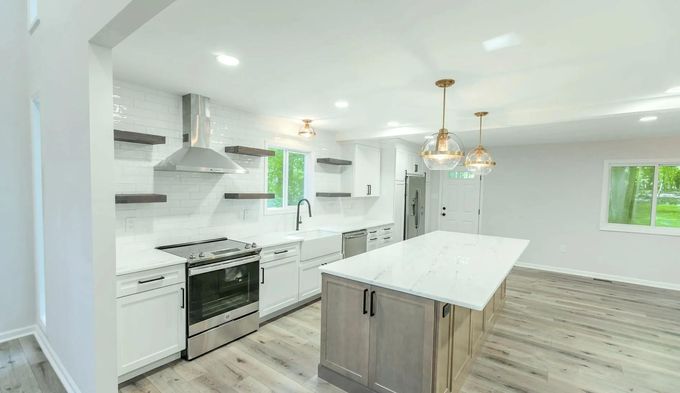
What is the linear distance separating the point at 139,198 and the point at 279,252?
1.48 metres

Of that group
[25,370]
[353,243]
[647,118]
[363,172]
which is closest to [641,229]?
[647,118]

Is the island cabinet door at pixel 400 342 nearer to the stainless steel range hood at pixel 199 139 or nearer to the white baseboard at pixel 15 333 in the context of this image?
the stainless steel range hood at pixel 199 139

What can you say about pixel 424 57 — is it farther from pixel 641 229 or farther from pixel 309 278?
pixel 641 229

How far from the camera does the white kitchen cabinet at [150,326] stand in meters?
2.33

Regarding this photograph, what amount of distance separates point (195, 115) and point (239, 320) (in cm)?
216

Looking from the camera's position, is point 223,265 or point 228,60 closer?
point 228,60

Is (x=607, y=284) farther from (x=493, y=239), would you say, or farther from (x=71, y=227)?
(x=71, y=227)

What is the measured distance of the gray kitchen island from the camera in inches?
78.4

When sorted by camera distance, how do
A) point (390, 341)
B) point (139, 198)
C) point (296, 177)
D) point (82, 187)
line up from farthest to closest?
point (296, 177)
point (139, 198)
point (390, 341)
point (82, 187)

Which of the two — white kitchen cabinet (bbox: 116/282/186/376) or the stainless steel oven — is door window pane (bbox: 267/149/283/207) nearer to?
the stainless steel oven

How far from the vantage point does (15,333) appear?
10.1 ft

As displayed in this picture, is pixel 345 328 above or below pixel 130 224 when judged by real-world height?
below

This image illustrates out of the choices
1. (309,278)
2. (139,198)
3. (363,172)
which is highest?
(363,172)

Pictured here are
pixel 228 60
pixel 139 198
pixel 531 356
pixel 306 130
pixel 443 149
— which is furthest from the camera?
pixel 306 130
